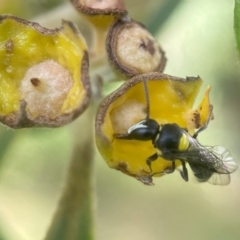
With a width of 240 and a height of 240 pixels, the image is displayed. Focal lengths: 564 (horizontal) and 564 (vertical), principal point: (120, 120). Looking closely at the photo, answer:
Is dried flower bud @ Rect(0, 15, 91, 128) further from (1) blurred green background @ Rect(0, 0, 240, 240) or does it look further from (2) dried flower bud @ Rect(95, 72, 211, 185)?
(1) blurred green background @ Rect(0, 0, 240, 240)

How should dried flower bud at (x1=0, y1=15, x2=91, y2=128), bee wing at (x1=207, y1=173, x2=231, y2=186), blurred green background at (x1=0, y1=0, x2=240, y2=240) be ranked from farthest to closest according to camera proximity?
blurred green background at (x1=0, y1=0, x2=240, y2=240), bee wing at (x1=207, y1=173, x2=231, y2=186), dried flower bud at (x1=0, y1=15, x2=91, y2=128)

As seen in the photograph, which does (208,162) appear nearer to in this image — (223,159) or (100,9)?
(223,159)

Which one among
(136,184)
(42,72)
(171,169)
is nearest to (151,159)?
(171,169)

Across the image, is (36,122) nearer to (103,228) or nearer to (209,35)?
(103,228)

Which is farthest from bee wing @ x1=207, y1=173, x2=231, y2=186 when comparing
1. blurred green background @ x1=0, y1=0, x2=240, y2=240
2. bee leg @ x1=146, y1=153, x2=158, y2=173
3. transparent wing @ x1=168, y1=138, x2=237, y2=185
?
blurred green background @ x1=0, y1=0, x2=240, y2=240

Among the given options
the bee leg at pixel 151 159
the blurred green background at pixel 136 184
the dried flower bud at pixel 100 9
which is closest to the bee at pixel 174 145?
the bee leg at pixel 151 159

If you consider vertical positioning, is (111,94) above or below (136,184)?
above
